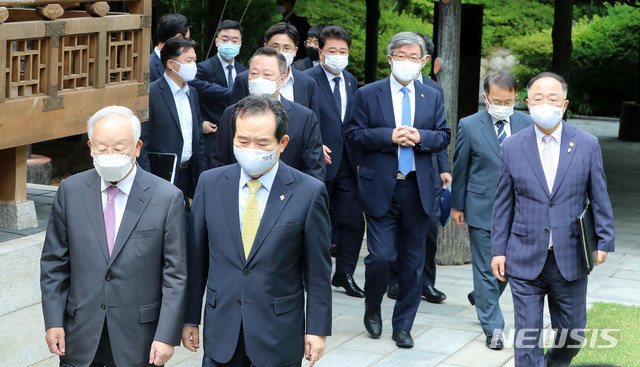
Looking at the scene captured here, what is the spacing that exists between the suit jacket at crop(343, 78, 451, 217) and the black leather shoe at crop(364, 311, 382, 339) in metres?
0.79

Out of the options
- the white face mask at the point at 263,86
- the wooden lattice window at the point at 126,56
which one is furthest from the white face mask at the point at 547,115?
the wooden lattice window at the point at 126,56

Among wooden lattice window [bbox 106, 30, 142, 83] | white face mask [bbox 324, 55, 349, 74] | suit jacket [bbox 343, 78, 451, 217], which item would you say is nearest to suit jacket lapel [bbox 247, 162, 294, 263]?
suit jacket [bbox 343, 78, 451, 217]

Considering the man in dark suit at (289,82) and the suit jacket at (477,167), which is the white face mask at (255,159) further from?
the suit jacket at (477,167)

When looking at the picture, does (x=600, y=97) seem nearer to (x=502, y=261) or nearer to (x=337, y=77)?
(x=337, y=77)

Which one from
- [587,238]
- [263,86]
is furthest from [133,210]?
[587,238]

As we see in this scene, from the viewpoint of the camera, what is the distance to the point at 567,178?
5602 mm

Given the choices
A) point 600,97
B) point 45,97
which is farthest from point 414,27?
point 45,97

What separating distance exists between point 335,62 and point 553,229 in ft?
11.4

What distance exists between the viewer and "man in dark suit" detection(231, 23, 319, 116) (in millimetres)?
7242

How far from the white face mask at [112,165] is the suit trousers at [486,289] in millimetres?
3541

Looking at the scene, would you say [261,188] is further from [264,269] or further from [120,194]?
[120,194]

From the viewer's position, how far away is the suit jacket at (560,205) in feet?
18.4

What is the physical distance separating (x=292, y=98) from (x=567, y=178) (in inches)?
108

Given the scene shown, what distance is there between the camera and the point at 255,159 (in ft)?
14.0
